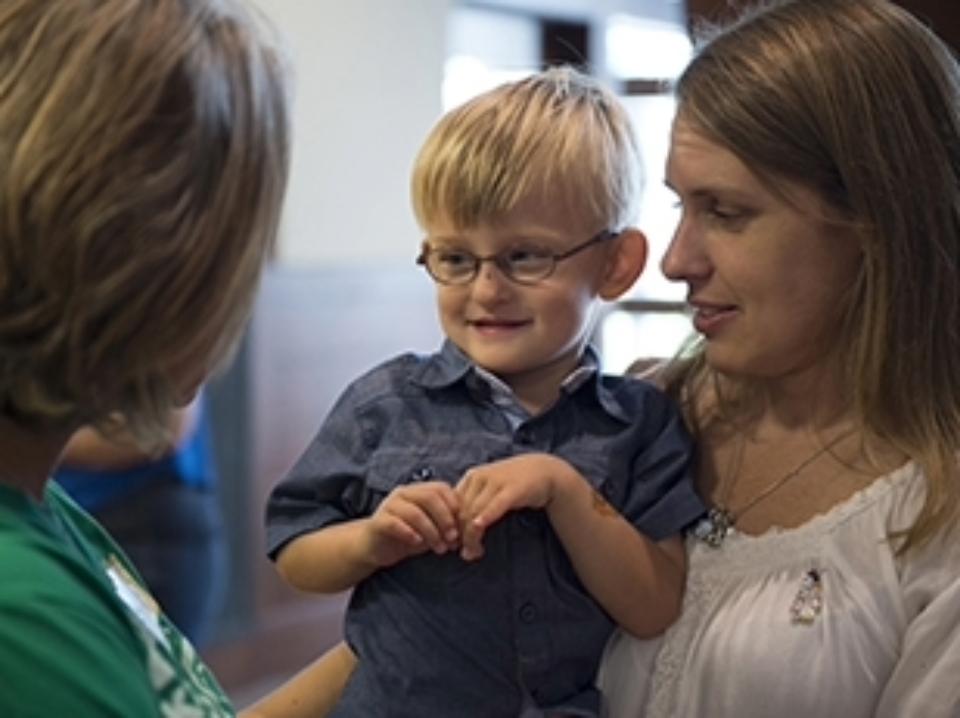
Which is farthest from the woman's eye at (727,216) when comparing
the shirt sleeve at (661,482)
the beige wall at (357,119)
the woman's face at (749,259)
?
the beige wall at (357,119)

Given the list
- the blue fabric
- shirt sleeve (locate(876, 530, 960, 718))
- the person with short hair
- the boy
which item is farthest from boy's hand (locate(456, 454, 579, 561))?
the blue fabric

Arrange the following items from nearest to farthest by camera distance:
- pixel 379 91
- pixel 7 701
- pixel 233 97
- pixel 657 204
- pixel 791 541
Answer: pixel 7 701 → pixel 233 97 → pixel 791 541 → pixel 379 91 → pixel 657 204

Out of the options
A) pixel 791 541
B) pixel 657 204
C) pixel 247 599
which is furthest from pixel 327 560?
pixel 657 204

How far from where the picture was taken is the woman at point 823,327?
4.53ft

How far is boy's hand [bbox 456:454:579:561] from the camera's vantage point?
52.1 inches

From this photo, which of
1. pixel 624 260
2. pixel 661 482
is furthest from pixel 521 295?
pixel 661 482

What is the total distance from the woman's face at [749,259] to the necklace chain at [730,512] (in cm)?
10

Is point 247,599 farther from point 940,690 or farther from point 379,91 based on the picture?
point 940,690

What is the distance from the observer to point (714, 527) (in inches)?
58.8

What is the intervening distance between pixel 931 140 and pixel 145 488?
56.3 inches

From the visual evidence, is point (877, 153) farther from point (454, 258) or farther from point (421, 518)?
point (421, 518)

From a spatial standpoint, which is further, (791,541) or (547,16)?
(547,16)

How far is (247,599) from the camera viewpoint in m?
4.41

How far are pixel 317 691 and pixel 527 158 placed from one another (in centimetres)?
59
